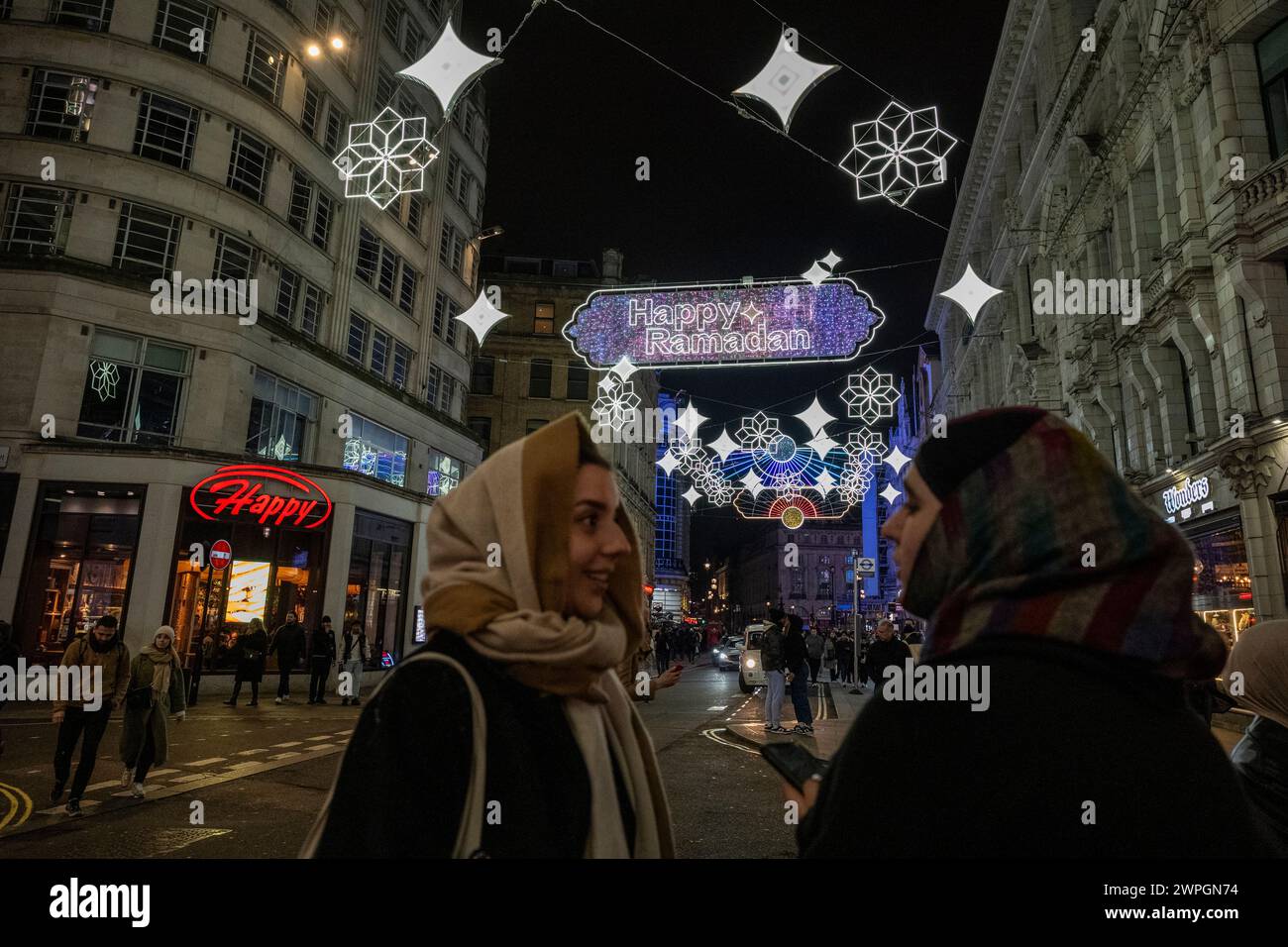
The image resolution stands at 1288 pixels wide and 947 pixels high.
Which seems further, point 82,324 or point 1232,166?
point 82,324

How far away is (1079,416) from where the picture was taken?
2333 centimetres

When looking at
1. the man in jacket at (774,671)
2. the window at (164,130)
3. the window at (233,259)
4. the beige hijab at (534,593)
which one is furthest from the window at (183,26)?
the beige hijab at (534,593)

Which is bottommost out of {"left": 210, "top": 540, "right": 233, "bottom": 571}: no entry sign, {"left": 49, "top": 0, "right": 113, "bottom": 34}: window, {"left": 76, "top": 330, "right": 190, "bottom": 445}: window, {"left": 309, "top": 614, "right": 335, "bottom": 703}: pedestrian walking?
{"left": 309, "top": 614, "right": 335, "bottom": 703}: pedestrian walking

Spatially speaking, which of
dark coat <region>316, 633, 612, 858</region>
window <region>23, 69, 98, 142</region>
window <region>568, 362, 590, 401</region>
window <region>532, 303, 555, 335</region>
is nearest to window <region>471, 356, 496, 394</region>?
A: window <region>532, 303, 555, 335</region>

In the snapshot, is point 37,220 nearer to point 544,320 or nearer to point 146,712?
point 146,712

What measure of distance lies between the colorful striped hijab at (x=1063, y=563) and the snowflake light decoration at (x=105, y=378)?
21993 millimetres

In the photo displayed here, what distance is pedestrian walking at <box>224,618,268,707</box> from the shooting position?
16.8m

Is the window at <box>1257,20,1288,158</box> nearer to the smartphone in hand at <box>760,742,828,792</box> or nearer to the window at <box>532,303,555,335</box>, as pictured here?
the smartphone in hand at <box>760,742,828,792</box>

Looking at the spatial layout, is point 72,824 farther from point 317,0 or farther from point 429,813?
point 317,0

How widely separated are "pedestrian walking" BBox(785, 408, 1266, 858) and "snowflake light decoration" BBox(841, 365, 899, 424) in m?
16.1

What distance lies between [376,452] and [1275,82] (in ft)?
83.2

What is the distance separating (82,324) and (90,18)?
313 inches

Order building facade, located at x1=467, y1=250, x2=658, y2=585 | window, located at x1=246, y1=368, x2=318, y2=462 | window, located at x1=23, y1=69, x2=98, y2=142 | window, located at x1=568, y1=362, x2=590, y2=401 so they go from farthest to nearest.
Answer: window, located at x1=568, y1=362, x2=590, y2=401
building facade, located at x1=467, y1=250, x2=658, y2=585
window, located at x1=246, y1=368, x2=318, y2=462
window, located at x1=23, y1=69, x2=98, y2=142
